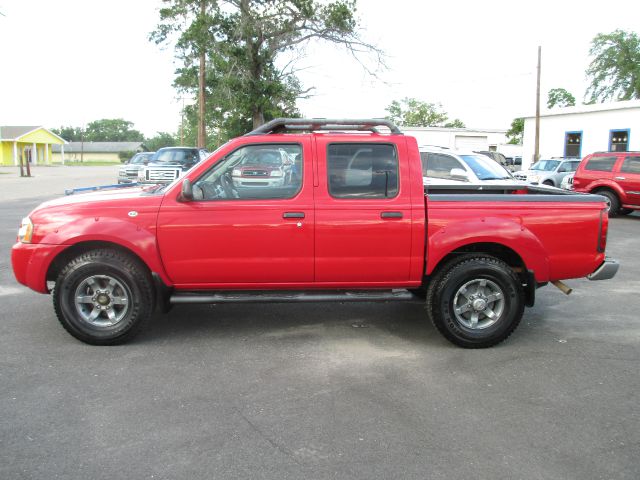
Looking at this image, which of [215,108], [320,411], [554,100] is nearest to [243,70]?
[215,108]

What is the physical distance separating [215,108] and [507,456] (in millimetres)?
29726

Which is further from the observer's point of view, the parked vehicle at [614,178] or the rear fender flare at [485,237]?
the parked vehicle at [614,178]

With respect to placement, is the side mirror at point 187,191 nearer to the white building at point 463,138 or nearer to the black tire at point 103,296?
the black tire at point 103,296

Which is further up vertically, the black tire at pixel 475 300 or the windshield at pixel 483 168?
the windshield at pixel 483 168

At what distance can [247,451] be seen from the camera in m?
3.42

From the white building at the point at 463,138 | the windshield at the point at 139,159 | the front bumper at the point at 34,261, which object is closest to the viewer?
the front bumper at the point at 34,261

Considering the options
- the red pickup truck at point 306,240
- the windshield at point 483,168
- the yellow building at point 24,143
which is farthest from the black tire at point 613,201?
the yellow building at point 24,143

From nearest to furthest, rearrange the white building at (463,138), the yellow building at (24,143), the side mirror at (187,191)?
the side mirror at (187,191) < the white building at (463,138) < the yellow building at (24,143)

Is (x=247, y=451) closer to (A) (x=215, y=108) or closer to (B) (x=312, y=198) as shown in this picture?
(B) (x=312, y=198)

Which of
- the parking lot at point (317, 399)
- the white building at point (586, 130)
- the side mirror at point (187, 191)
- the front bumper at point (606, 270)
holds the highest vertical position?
the white building at point (586, 130)

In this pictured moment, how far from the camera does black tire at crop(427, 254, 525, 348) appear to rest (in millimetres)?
5207

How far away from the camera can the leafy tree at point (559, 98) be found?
67.0m

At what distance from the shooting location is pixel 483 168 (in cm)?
1272

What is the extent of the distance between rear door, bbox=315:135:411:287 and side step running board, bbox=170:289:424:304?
118 mm
